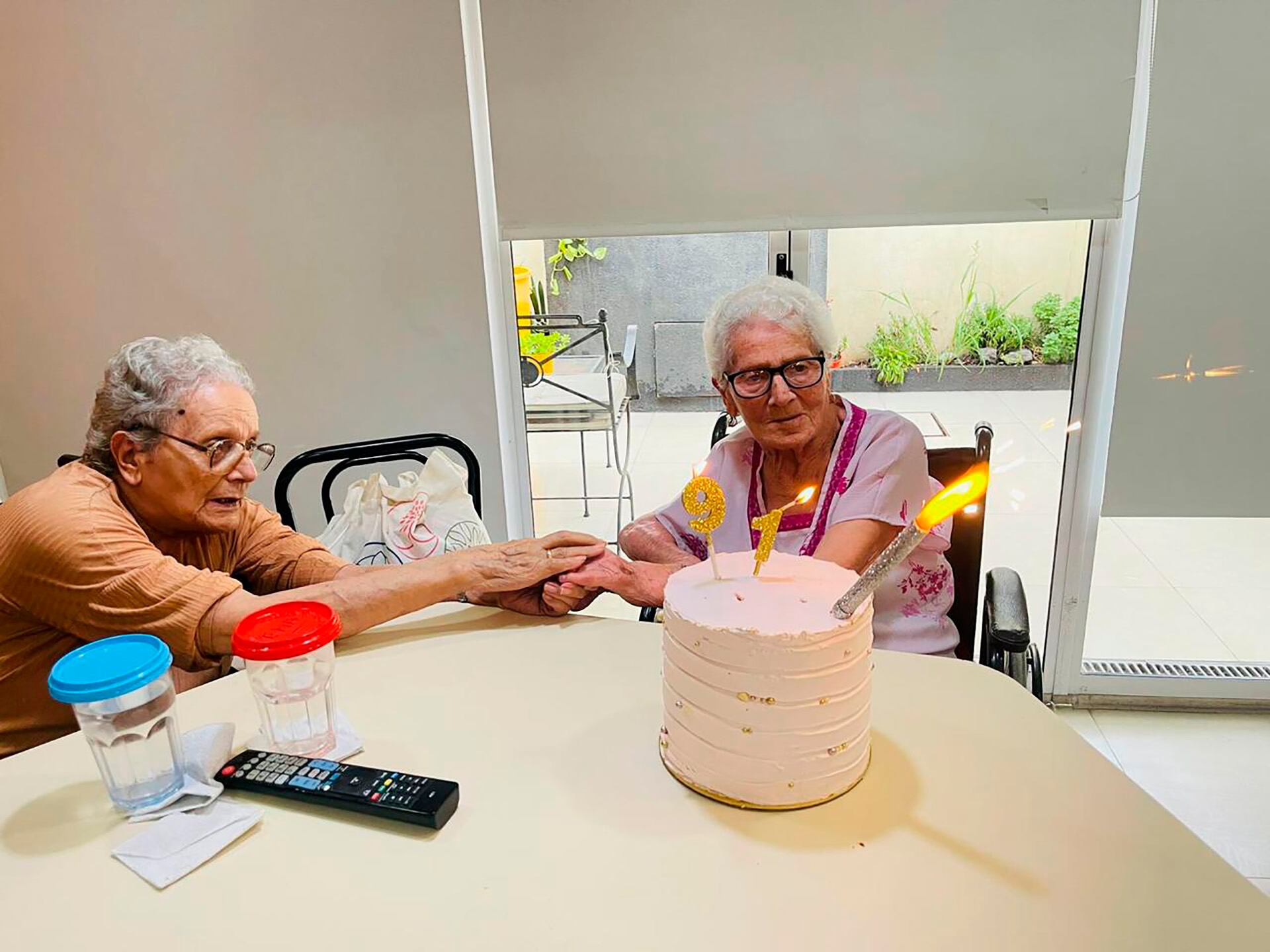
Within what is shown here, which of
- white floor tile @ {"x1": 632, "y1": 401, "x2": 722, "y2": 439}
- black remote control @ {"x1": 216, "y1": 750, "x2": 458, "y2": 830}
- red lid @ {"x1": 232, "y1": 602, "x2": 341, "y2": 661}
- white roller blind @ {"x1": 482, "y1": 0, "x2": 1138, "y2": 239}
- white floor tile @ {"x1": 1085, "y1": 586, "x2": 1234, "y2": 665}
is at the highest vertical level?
white roller blind @ {"x1": 482, "y1": 0, "x2": 1138, "y2": 239}

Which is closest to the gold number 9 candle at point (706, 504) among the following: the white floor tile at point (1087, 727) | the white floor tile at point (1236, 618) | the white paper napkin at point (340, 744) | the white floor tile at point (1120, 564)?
the white paper napkin at point (340, 744)

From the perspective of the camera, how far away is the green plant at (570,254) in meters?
2.63

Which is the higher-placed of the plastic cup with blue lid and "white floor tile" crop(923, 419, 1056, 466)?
the plastic cup with blue lid

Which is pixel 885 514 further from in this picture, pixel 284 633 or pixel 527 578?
pixel 284 633

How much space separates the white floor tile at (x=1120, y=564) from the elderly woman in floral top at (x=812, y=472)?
126cm

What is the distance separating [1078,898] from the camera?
875 mm

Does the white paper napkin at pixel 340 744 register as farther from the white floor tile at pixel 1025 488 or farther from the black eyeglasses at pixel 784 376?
the white floor tile at pixel 1025 488

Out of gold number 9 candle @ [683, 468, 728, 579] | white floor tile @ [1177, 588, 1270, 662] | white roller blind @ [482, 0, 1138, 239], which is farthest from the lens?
white floor tile @ [1177, 588, 1270, 662]

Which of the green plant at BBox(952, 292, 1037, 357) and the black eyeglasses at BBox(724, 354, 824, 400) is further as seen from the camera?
the green plant at BBox(952, 292, 1037, 357)

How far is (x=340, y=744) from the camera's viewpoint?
1156 mm

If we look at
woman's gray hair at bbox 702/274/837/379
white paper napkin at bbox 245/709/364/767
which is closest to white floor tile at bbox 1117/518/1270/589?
woman's gray hair at bbox 702/274/837/379

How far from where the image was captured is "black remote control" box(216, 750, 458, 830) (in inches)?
39.7

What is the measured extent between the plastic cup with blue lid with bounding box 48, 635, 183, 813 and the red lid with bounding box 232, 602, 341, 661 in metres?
0.09

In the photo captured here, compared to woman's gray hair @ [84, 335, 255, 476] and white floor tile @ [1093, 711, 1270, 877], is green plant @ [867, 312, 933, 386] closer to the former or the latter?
white floor tile @ [1093, 711, 1270, 877]
